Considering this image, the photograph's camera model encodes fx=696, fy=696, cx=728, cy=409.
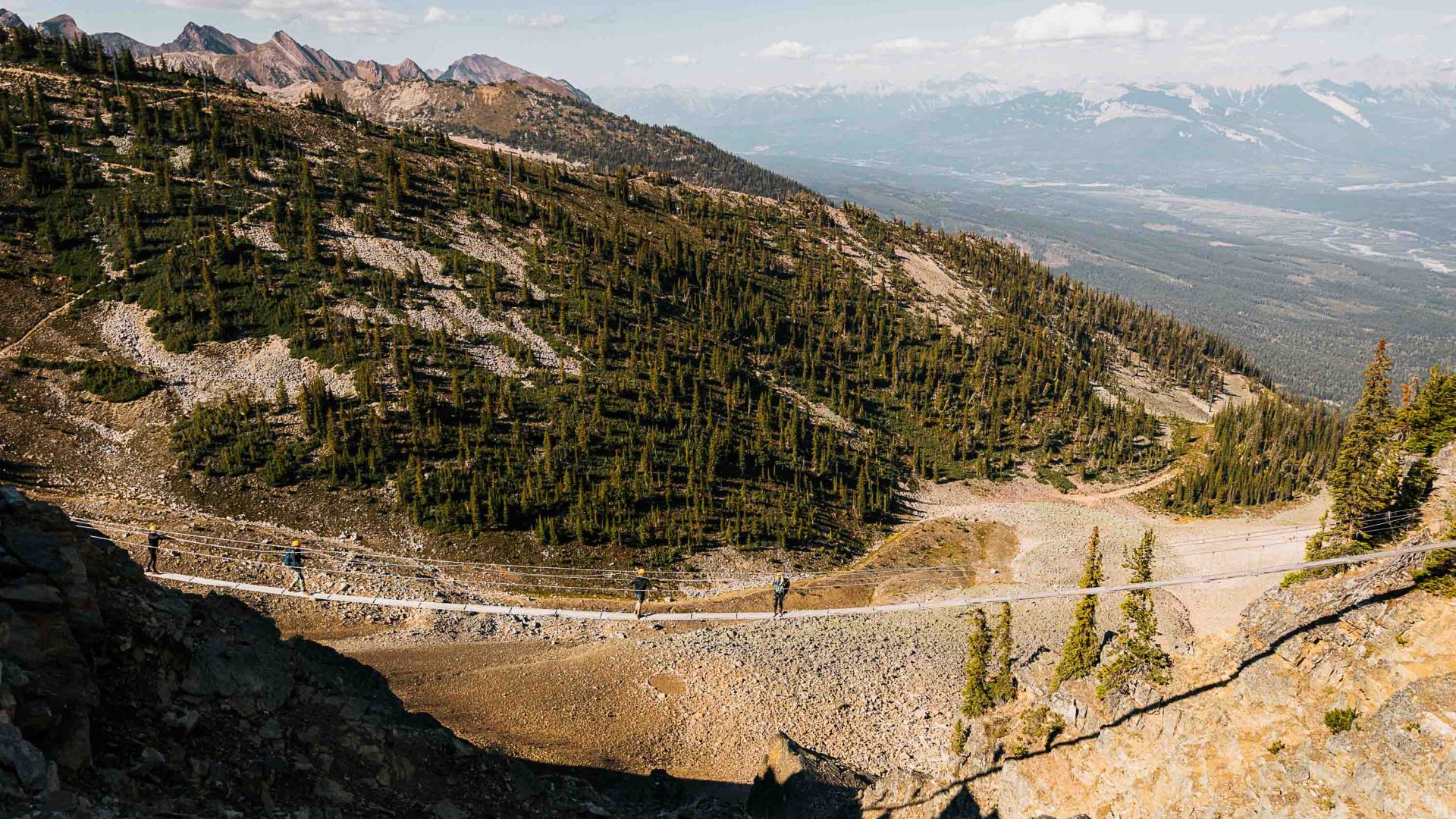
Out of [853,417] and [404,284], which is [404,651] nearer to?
[404,284]

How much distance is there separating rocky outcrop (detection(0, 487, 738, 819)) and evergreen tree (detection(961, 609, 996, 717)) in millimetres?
20688

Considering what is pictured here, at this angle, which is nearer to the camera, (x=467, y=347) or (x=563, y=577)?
(x=563, y=577)

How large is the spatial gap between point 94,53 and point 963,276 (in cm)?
14759

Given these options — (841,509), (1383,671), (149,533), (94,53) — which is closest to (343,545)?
(149,533)

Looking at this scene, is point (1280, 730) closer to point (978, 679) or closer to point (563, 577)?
point (978, 679)

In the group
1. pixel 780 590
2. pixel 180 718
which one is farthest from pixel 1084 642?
pixel 180 718

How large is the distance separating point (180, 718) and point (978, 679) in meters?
31.9

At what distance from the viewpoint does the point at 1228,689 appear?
83.4 ft

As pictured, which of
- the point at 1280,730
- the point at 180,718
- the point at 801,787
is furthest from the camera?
the point at 801,787

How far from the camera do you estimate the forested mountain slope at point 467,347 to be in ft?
A: 173

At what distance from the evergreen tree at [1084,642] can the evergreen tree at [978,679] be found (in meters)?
3.36

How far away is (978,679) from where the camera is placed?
34.5 meters

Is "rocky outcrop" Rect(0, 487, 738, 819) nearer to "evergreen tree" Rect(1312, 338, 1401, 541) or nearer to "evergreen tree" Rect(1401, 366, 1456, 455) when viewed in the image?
"evergreen tree" Rect(1312, 338, 1401, 541)

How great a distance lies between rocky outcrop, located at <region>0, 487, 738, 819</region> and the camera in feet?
38.0
